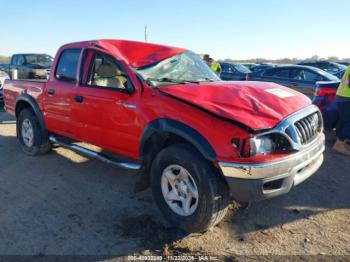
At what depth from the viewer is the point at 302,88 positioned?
32.7 ft

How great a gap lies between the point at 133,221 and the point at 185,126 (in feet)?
4.08

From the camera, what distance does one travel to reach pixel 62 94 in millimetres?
5129

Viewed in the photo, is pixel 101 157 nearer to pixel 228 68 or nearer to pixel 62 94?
pixel 62 94

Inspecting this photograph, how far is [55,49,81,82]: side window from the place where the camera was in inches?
199

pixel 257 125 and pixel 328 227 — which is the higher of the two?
pixel 257 125

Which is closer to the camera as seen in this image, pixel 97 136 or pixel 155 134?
pixel 155 134

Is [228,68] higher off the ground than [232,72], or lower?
higher

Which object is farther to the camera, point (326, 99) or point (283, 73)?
point (283, 73)

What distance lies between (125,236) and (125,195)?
1064 millimetres

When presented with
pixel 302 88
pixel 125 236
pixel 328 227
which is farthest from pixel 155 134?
pixel 302 88

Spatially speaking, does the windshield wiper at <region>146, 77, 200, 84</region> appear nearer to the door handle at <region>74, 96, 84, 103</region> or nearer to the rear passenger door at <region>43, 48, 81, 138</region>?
the door handle at <region>74, 96, 84, 103</region>

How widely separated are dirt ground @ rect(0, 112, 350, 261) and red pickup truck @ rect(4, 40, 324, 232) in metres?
0.31

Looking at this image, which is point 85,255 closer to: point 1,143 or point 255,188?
point 255,188

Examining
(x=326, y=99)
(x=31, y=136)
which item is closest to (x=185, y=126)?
(x=31, y=136)
